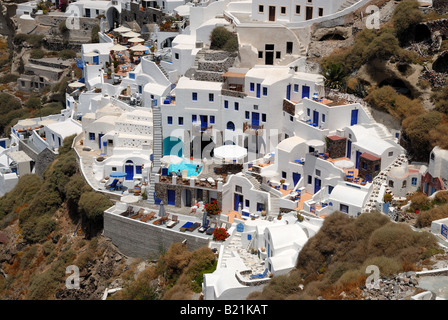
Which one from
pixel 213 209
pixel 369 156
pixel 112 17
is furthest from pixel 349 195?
pixel 112 17

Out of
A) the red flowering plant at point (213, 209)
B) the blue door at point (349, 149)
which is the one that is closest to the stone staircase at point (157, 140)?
the red flowering plant at point (213, 209)

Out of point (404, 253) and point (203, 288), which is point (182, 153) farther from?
point (404, 253)

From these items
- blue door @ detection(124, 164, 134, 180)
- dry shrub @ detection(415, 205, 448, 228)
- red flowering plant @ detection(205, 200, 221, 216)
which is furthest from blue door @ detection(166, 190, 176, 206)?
dry shrub @ detection(415, 205, 448, 228)

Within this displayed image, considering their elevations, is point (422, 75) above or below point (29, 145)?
above

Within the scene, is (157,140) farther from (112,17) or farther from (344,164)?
(112,17)

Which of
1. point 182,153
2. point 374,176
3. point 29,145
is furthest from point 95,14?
point 374,176

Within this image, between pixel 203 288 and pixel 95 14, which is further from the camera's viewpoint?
pixel 95 14

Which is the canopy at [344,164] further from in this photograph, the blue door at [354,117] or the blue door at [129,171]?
the blue door at [129,171]
